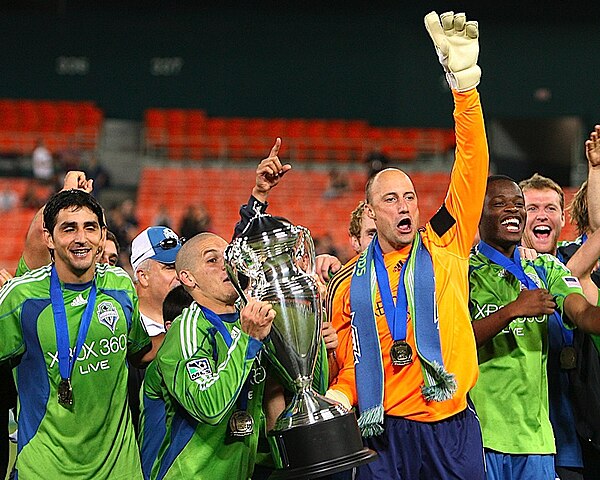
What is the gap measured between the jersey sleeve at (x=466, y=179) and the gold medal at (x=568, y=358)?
805 millimetres

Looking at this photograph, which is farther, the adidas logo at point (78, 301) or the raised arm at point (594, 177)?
the raised arm at point (594, 177)

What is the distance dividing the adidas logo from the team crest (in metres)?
0.06

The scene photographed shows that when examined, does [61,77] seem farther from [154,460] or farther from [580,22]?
[154,460]

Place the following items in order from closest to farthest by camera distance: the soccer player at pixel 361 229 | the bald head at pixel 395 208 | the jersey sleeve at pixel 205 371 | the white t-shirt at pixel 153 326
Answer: the jersey sleeve at pixel 205 371 < the bald head at pixel 395 208 < the white t-shirt at pixel 153 326 < the soccer player at pixel 361 229

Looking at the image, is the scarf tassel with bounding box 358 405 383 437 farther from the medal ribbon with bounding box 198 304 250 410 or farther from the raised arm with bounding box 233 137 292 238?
the raised arm with bounding box 233 137 292 238

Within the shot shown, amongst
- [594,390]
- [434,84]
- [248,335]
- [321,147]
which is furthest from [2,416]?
[434,84]

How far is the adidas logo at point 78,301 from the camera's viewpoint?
3.73 metres

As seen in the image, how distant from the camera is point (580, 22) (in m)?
21.3

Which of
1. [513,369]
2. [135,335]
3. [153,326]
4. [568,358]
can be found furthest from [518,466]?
[153,326]

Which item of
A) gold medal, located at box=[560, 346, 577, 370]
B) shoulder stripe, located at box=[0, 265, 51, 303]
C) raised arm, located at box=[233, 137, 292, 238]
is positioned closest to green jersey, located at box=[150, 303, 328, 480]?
raised arm, located at box=[233, 137, 292, 238]

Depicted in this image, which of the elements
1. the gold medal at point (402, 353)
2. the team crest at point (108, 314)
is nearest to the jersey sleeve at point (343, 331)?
the gold medal at point (402, 353)

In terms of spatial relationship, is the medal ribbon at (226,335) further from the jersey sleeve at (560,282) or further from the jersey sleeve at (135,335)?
the jersey sleeve at (560,282)

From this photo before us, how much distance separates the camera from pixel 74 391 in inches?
144

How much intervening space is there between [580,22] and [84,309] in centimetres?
1941
